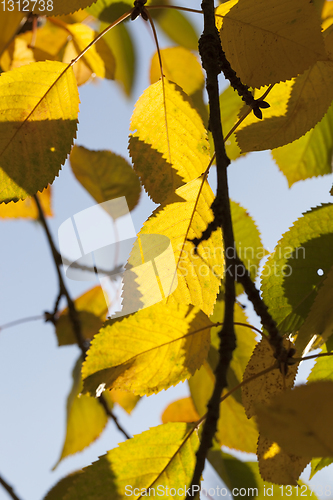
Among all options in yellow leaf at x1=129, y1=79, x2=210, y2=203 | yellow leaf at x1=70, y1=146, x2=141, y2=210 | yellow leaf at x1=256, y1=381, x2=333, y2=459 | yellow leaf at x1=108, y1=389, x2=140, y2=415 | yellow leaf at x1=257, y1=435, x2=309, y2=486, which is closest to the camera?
yellow leaf at x1=256, y1=381, x2=333, y2=459

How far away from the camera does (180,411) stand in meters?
1.08

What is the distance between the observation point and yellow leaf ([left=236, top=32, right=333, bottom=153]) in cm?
47

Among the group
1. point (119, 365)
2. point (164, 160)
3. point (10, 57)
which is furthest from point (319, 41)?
point (10, 57)

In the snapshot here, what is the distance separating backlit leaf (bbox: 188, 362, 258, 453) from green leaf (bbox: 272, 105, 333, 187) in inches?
15.7

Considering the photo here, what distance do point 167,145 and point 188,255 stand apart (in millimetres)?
154

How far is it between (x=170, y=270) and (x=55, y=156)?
184 millimetres

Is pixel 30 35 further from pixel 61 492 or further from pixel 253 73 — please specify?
pixel 61 492

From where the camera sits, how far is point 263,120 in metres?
0.49

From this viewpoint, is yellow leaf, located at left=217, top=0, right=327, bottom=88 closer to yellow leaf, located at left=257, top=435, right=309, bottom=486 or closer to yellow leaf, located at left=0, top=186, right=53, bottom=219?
yellow leaf, located at left=257, top=435, right=309, bottom=486

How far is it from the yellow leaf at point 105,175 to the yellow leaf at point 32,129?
465mm

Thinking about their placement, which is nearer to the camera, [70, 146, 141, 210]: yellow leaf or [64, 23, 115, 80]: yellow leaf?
[64, 23, 115, 80]: yellow leaf

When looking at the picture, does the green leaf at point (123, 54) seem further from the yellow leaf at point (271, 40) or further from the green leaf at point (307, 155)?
the yellow leaf at point (271, 40)

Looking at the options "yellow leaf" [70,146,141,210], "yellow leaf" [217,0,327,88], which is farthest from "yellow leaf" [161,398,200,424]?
"yellow leaf" [217,0,327,88]

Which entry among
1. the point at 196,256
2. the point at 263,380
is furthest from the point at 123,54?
the point at 263,380
